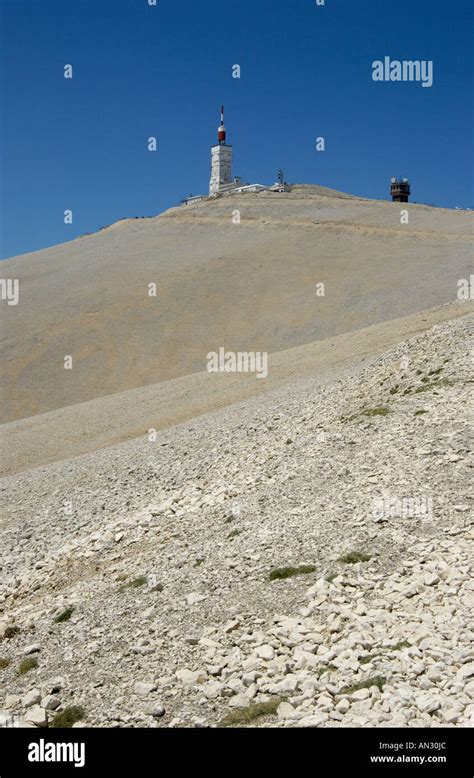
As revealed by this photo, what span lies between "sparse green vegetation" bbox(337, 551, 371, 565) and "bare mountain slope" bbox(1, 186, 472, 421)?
115ft

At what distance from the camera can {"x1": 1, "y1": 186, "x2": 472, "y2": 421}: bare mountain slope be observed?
173ft

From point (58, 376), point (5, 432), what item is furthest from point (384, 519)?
point (58, 376)

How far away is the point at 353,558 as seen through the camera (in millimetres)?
12773

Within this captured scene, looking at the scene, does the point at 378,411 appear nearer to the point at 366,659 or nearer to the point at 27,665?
the point at 366,659

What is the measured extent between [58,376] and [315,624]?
41578mm

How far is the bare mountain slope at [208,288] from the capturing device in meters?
52.6

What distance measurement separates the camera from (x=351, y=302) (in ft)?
193

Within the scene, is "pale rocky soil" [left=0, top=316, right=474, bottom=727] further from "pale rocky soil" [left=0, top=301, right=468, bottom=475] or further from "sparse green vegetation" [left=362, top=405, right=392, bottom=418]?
"pale rocky soil" [left=0, top=301, right=468, bottom=475]

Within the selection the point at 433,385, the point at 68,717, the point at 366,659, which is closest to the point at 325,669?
the point at 366,659

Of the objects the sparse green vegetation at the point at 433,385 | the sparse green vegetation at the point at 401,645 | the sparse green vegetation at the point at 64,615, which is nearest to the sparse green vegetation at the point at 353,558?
the sparse green vegetation at the point at 401,645

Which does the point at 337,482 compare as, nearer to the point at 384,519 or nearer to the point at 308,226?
the point at 384,519

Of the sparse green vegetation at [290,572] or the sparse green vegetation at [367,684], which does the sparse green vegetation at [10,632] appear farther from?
the sparse green vegetation at [367,684]

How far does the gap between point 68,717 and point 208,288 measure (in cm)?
5617

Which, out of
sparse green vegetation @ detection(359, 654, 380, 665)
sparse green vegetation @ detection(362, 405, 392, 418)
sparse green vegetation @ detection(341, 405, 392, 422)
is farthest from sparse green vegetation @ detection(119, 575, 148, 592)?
sparse green vegetation @ detection(362, 405, 392, 418)
